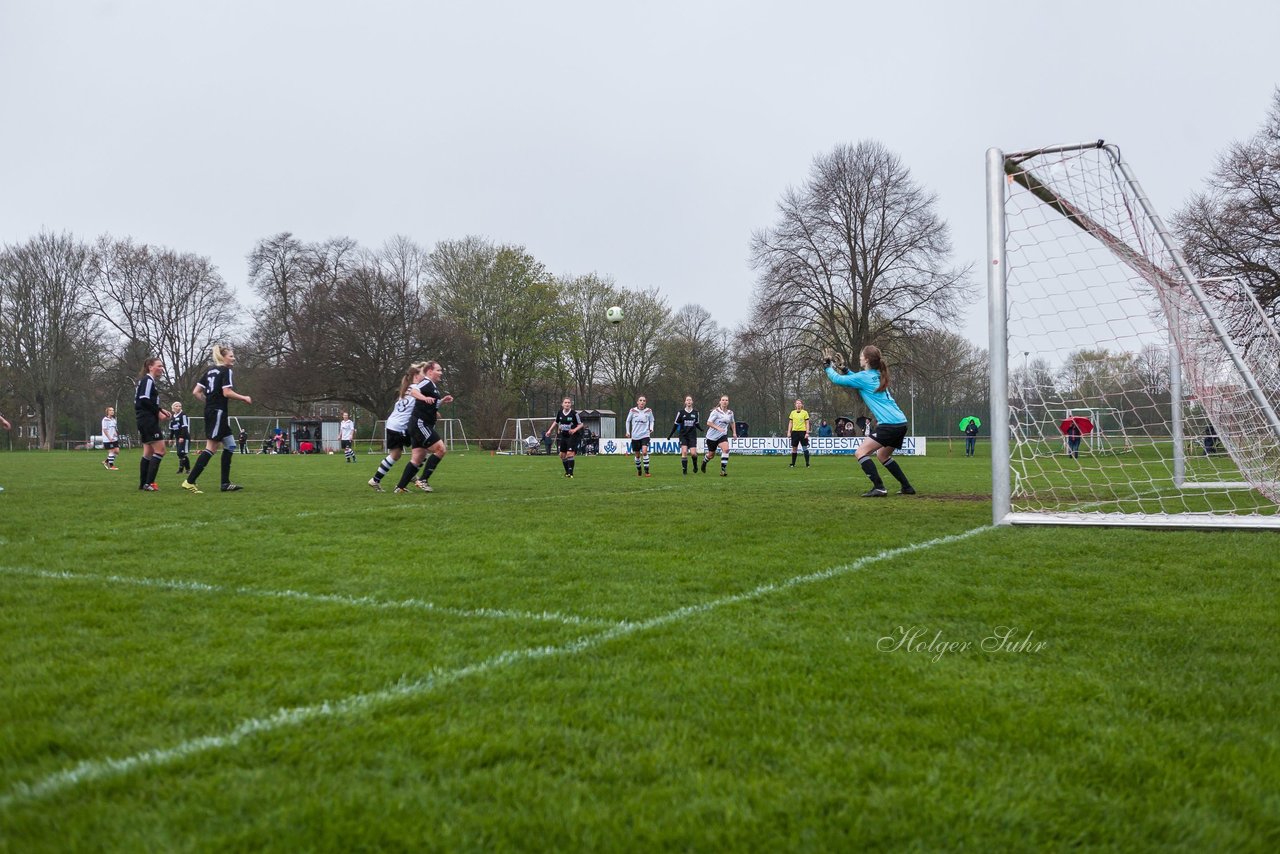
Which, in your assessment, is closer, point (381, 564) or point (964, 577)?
point (964, 577)

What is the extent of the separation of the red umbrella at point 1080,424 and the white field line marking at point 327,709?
22.3 feet

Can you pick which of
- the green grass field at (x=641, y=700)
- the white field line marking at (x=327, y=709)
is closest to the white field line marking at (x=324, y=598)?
the green grass field at (x=641, y=700)

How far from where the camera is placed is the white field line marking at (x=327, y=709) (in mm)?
2281

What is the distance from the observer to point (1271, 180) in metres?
25.8

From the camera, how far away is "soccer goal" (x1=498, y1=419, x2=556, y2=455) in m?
39.9

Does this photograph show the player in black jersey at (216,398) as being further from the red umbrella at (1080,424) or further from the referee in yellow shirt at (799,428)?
the referee in yellow shirt at (799,428)

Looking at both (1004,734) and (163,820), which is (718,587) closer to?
(1004,734)

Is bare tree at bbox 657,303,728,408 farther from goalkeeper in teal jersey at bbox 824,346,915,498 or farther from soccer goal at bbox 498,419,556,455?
goalkeeper in teal jersey at bbox 824,346,915,498

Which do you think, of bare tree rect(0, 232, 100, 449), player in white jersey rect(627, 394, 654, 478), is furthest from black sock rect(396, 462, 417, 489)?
bare tree rect(0, 232, 100, 449)

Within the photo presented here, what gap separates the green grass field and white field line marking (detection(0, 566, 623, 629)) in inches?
1.5

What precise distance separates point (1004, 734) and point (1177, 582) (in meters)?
3.17

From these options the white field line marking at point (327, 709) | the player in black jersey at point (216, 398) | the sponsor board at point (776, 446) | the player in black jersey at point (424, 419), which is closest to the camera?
the white field line marking at point (327, 709)

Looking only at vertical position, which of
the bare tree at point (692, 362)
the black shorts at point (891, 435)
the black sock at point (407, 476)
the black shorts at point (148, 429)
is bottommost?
the black sock at point (407, 476)

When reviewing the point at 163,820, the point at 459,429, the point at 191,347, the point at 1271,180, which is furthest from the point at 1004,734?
the point at 191,347
